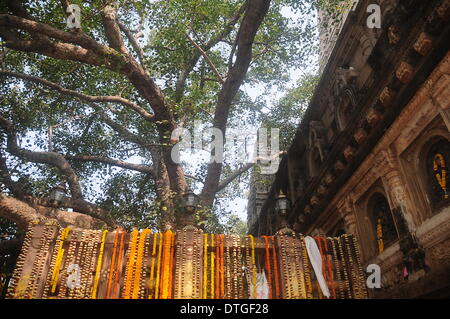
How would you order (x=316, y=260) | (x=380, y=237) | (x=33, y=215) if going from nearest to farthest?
(x=316, y=260) < (x=380, y=237) < (x=33, y=215)

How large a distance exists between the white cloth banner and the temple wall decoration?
76 millimetres

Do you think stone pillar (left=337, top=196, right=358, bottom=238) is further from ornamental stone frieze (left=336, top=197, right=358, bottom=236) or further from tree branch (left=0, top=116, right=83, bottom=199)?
tree branch (left=0, top=116, right=83, bottom=199)

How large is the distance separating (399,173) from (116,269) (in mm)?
5102

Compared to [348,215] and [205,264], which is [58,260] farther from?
[348,215]

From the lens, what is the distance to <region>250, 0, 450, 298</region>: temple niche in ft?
16.1

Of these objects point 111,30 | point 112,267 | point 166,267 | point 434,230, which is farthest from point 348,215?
point 111,30

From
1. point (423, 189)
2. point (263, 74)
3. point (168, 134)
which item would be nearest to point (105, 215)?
point (168, 134)

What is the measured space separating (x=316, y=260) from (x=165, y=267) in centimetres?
224

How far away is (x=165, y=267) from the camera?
4.68 m

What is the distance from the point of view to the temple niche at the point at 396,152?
194 inches

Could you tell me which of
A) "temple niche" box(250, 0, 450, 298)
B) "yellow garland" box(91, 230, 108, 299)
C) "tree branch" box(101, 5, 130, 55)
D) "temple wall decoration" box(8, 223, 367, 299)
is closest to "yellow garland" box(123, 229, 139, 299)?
"temple wall decoration" box(8, 223, 367, 299)

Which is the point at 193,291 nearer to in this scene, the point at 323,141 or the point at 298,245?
the point at 298,245

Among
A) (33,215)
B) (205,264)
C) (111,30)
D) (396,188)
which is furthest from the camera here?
(111,30)

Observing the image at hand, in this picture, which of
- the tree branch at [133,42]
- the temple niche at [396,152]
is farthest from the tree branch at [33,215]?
the tree branch at [133,42]
